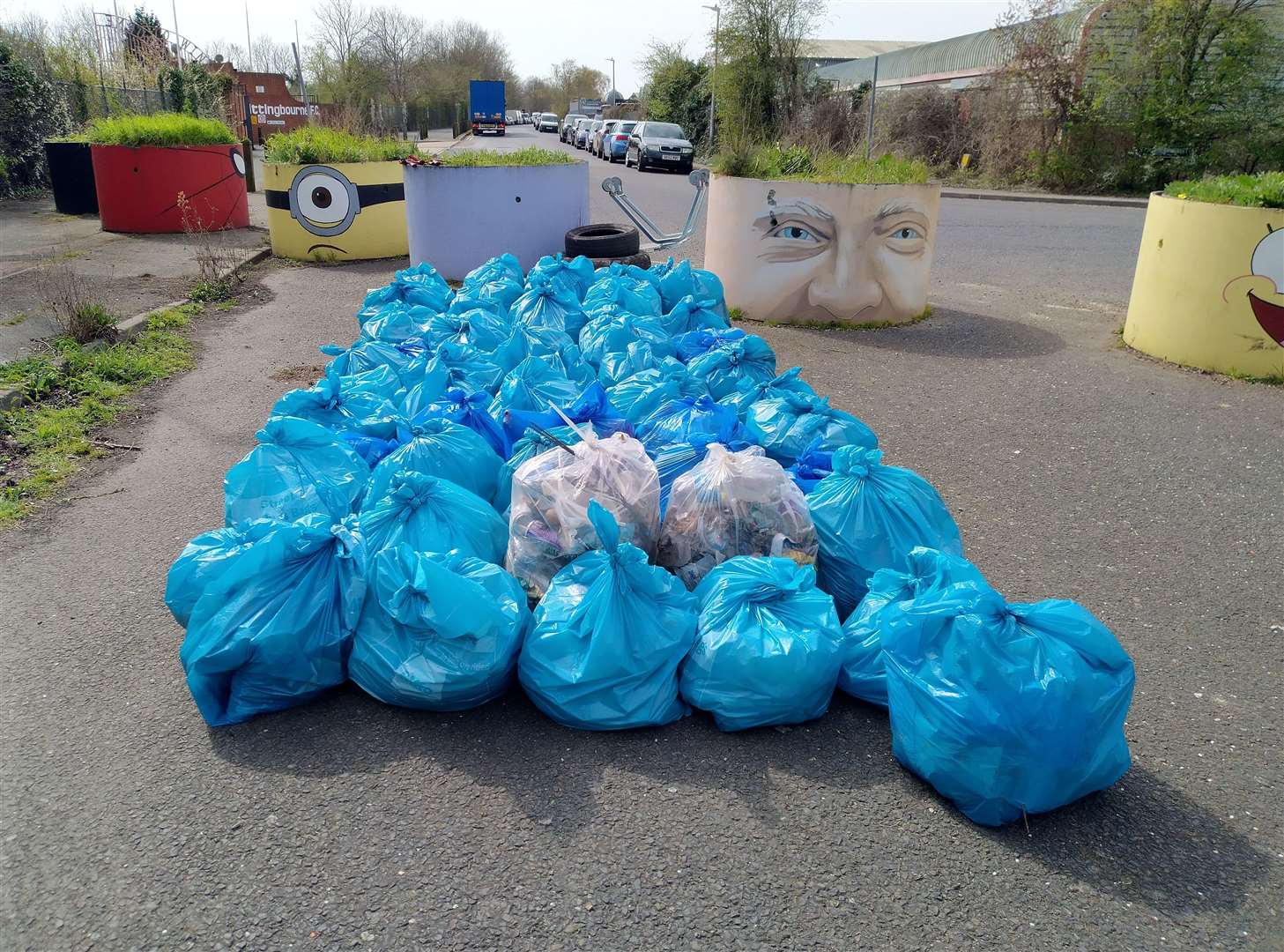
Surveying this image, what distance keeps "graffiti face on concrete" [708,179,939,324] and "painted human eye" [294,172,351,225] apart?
17.2 ft

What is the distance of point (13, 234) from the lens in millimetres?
12898

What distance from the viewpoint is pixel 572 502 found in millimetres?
3256

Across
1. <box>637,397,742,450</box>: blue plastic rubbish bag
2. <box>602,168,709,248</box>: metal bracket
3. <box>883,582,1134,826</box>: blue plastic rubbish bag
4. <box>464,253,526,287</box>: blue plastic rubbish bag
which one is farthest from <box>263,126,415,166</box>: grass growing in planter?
<box>883,582,1134,826</box>: blue plastic rubbish bag

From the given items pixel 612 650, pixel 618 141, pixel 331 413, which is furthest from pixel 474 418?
pixel 618 141

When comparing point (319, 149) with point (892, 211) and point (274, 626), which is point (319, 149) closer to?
point (892, 211)

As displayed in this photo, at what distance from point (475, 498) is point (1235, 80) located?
23.3 m

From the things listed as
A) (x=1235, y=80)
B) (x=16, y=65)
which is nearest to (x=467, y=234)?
(x=16, y=65)

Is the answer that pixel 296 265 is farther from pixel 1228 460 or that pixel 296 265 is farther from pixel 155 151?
pixel 1228 460

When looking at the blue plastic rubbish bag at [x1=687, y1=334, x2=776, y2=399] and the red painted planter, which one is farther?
the red painted planter

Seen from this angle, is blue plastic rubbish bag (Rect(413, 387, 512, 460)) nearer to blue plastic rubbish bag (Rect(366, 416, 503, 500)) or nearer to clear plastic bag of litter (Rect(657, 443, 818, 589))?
blue plastic rubbish bag (Rect(366, 416, 503, 500))

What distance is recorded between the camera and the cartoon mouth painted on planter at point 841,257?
26.2ft

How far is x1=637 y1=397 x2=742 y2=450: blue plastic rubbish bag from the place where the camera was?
3.95m

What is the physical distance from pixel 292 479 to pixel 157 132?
1160 centimetres

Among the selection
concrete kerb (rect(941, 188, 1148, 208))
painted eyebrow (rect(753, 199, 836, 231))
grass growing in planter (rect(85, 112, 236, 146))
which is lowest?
concrete kerb (rect(941, 188, 1148, 208))
